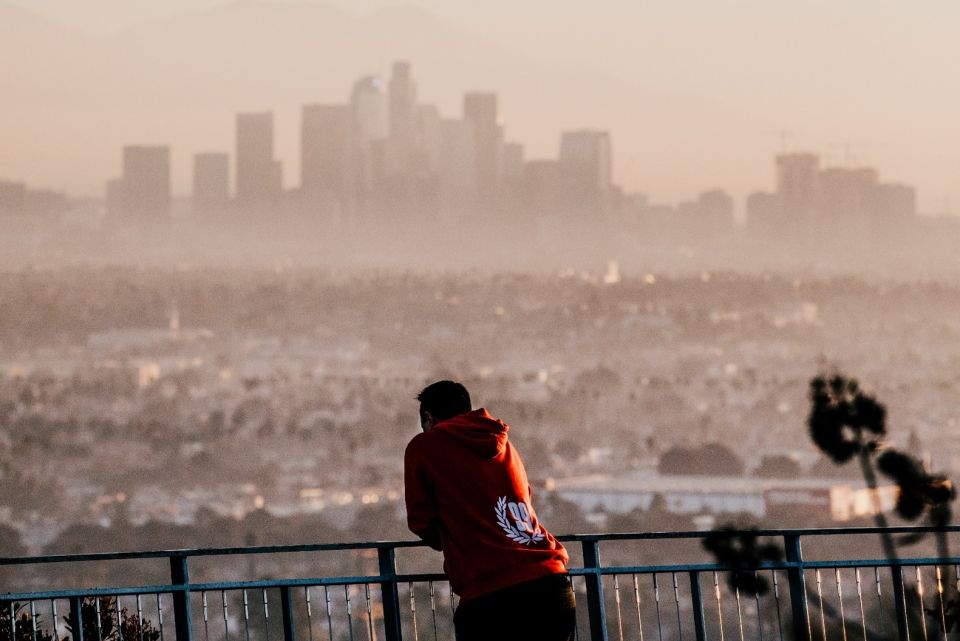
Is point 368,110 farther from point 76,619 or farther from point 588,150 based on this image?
point 76,619

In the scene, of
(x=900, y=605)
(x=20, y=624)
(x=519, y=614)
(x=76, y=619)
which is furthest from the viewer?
(x=20, y=624)

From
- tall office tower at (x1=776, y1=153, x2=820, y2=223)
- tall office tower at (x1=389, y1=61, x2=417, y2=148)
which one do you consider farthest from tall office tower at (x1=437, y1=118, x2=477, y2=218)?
tall office tower at (x1=776, y1=153, x2=820, y2=223)

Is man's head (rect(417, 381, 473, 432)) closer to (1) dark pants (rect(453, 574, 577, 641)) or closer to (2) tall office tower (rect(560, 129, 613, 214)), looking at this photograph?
(1) dark pants (rect(453, 574, 577, 641))

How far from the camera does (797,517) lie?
8531 cm

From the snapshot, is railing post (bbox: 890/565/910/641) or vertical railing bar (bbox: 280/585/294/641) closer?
vertical railing bar (bbox: 280/585/294/641)

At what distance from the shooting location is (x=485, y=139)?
142375 millimetres

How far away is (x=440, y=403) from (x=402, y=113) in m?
136

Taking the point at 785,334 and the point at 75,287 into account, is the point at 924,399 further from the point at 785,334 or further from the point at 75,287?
the point at 75,287

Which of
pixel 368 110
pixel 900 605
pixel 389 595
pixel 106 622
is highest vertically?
pixel 368 110

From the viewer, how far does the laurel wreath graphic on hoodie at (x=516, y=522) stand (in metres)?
6.58

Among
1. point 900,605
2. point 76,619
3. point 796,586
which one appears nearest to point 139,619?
point 76,619

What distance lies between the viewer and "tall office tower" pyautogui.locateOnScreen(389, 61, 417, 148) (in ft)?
465

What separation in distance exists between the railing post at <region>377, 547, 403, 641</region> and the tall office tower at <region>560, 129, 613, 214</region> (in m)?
133

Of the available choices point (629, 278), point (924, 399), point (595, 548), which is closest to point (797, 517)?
point (924, 399)
